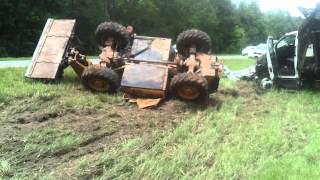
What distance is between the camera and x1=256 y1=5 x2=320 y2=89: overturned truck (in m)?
13.9

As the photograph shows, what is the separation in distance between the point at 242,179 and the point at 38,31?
116 feet

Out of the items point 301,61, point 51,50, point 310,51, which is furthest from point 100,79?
point 310,51

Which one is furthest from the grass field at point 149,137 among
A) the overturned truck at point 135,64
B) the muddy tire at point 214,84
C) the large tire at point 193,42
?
the large tire at point 193,42

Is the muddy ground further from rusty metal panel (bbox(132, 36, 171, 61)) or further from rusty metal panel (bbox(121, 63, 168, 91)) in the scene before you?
rusty metal panel (bbox(132, 36, 171, 61))

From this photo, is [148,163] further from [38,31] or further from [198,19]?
[198,19]

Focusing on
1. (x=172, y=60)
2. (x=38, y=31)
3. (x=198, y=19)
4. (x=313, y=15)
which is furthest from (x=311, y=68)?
(x=198, y=19)

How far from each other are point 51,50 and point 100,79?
74.2 inches

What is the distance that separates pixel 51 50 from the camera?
13484 mm

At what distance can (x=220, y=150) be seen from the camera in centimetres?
813

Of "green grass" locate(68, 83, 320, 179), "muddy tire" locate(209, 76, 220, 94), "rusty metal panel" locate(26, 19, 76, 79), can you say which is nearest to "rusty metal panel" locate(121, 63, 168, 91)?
"muddy tire" locate(209, 76, 220, 94)

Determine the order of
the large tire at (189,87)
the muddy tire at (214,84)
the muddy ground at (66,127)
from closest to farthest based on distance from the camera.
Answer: the muddy ground at (66,127), the large tire at (189,87), the muddy tire at (214,84)

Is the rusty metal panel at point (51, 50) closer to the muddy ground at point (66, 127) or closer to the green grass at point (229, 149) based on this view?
the muddy ground at point (66, 127)

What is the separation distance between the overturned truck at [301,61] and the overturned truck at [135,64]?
2.27 meters

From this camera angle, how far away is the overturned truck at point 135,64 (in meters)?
11.6
